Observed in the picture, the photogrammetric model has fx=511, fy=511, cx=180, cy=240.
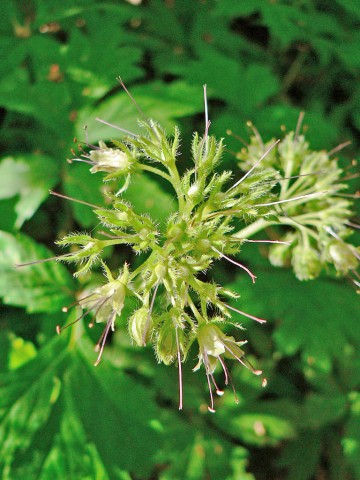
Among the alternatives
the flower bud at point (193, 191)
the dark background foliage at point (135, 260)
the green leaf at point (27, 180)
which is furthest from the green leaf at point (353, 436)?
the green leaf at point (27, 180)

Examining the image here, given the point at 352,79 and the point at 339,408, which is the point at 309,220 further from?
the point at 352,79

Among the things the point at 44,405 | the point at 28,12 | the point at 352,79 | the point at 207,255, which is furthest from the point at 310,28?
the point at 44,405

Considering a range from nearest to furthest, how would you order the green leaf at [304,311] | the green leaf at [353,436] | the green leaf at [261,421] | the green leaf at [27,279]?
the green leaf at [27,279], the green leaf at [304,311], the green leaf at [353,436], the green leaf at [261,421]

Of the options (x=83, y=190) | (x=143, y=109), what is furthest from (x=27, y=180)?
(x=143, y=109)

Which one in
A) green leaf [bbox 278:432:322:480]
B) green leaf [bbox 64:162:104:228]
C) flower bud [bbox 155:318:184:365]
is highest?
flower bud [bbox 155:318:184:365]

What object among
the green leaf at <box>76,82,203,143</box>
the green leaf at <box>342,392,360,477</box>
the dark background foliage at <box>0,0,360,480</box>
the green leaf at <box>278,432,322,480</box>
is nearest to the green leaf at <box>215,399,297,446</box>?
the dark background foliage at <box>0,0,360,480</box>

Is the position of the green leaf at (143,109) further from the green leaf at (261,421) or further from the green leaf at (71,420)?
the green leaf at (261,421)

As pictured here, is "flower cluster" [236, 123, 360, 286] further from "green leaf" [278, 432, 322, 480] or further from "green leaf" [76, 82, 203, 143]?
"green leaf" [278, 432, 322, 480]
